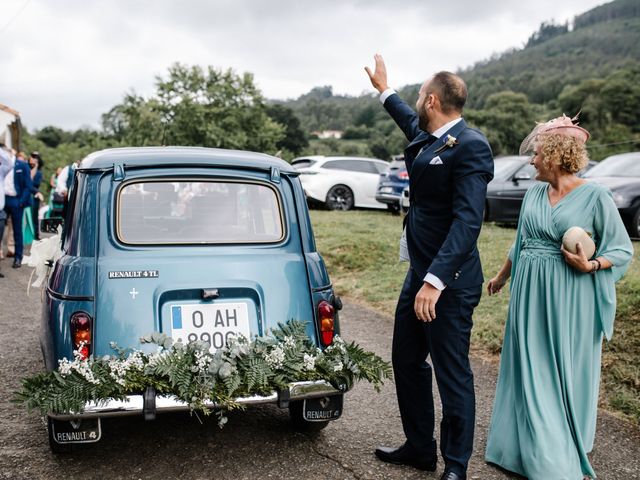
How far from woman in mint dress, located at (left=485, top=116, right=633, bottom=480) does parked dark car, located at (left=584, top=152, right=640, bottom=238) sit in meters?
8.82

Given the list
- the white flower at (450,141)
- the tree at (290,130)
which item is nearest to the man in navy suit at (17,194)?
the white flower at (450,141)

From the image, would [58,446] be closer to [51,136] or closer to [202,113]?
[202,113]

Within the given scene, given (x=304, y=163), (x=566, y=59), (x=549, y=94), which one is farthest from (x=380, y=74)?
(x=566, y=59)

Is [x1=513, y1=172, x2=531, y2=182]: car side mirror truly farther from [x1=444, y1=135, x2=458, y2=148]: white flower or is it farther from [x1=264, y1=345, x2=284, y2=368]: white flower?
[x1=264, y1=345, x2=284, y2=368]: white flower

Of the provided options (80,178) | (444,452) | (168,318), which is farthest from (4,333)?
(444,452)

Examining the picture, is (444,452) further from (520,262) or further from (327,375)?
(520,262)

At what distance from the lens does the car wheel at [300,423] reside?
436 centimetres

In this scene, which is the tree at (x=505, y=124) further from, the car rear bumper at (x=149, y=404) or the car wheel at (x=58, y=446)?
the car wheel at (x=58, y=446)

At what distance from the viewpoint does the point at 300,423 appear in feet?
14.6

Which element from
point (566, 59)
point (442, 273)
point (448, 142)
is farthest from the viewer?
point (566, 59)

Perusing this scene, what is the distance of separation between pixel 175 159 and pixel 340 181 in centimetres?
1411

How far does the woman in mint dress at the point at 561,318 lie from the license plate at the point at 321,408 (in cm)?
103

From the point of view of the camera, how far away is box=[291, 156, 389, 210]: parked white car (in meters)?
18.1

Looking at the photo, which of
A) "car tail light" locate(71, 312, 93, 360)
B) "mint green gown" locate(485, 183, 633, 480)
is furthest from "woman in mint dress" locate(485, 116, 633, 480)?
"car tail light" locate(71, 312, 93, 360)
